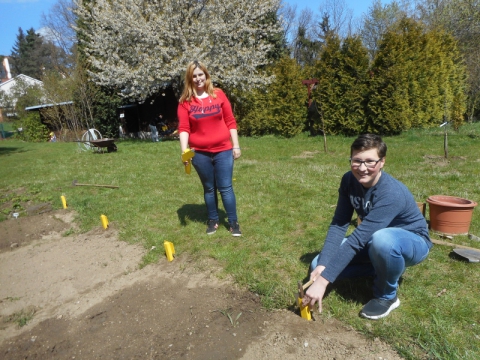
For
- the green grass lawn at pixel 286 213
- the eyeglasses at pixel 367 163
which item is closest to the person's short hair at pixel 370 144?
the eyeglasses at pixel 367 163

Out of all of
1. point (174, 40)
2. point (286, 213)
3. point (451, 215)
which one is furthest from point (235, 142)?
point (174, 40)

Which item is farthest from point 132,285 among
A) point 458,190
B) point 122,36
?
point 122,36

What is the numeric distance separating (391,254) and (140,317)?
1.89 meters

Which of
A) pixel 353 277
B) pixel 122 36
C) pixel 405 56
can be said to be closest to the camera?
pixel 353 277

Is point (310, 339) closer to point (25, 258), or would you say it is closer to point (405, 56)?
point (25, 258)

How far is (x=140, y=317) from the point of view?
274 cm

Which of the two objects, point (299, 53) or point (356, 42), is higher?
point (299, 53)

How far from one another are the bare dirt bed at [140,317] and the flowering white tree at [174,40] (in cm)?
1152

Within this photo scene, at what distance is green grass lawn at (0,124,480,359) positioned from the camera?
2393 mm

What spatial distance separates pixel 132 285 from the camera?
10.7 feet

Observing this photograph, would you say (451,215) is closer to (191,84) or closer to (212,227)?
(212,227)

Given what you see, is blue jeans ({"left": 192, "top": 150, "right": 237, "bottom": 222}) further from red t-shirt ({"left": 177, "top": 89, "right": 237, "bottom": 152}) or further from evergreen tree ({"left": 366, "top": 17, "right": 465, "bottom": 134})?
evergreen tree ({"left": 366, "top": 17, "right": 465, "bottom": 134})

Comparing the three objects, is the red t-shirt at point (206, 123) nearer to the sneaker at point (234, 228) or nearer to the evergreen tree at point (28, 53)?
the sneaker at point (234, 228)

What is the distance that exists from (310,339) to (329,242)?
67 cm
